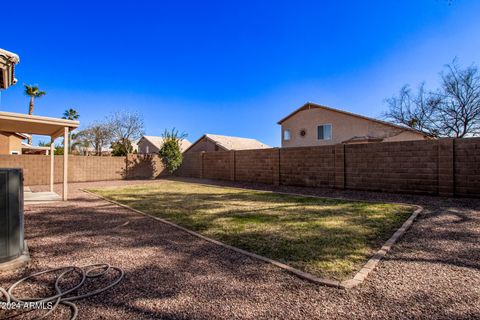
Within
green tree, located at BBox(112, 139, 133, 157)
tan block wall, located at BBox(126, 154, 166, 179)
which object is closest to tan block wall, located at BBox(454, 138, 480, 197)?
tan block wall, located at BBox(126, 154, 166, 179)

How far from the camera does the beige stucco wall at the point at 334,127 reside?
20.0 metres

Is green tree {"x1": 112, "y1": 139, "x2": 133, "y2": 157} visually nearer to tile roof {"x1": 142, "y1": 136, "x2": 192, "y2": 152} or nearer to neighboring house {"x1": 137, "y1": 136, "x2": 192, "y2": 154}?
neighboring house {"x1": 137, "y1": 136, "x2": 192, "y2": 154}

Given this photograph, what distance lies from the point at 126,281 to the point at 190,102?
23648mm

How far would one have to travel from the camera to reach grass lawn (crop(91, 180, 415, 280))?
3.70 metres

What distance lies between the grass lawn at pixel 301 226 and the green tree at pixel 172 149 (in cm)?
1157

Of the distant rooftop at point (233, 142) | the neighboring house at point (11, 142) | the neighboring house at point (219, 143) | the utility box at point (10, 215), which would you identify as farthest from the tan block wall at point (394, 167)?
the distant rooftop at point (233, 142)

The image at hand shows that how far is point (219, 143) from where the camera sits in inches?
1198

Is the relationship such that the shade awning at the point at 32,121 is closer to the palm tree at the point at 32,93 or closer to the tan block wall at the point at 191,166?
the tan block wall at the point at 191,166

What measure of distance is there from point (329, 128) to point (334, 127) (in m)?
0.50

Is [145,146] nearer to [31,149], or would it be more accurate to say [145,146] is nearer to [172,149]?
[31,149]

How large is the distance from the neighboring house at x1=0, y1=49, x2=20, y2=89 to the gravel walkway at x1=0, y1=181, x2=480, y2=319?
11.7 ft

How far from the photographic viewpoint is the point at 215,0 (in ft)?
38.7

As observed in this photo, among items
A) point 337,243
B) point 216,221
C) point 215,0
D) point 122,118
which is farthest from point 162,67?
point 337,243

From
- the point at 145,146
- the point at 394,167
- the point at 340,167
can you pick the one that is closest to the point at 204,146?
the point at 145,146
